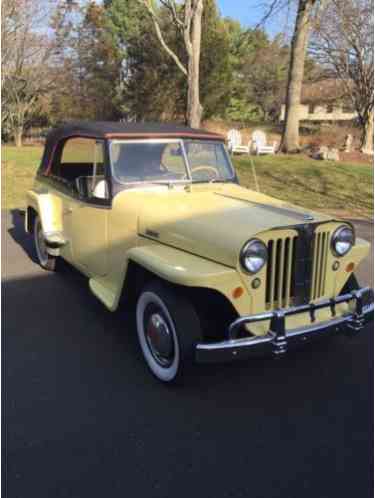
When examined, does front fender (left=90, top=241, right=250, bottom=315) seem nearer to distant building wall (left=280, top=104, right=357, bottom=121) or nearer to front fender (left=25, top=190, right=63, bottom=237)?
front fender (left=25, top=190, right=63, bottom=237)

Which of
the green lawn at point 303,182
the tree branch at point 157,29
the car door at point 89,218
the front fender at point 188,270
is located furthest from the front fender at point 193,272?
the tree branch at point 157,29

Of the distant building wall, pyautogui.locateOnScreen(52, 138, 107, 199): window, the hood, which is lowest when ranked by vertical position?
the hood

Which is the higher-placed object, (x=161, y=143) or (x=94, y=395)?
(x=161, y=143)

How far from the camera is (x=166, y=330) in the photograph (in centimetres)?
290

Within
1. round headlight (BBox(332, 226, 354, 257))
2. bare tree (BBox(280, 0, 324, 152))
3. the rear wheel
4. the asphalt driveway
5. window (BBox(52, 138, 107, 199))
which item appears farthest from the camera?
bare tree (BBox(280, 0, 324, 152))

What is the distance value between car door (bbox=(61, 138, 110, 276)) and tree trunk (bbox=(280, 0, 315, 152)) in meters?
12.2

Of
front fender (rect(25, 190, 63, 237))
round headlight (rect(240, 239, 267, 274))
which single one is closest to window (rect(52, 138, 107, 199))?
front fender (rect(25, 190, 63, 237))

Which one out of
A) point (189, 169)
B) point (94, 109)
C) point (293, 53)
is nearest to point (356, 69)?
point (293, 53)

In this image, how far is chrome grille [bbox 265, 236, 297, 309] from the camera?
2.75 m

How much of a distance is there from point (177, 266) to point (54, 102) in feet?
90.9

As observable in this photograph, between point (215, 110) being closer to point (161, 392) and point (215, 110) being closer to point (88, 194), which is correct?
point (88, 194)

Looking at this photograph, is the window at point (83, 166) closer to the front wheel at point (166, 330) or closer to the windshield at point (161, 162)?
the windshield at point (161, 162)

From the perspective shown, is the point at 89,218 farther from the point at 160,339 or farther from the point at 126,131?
the point at 160,339

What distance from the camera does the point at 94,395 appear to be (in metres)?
2.81
